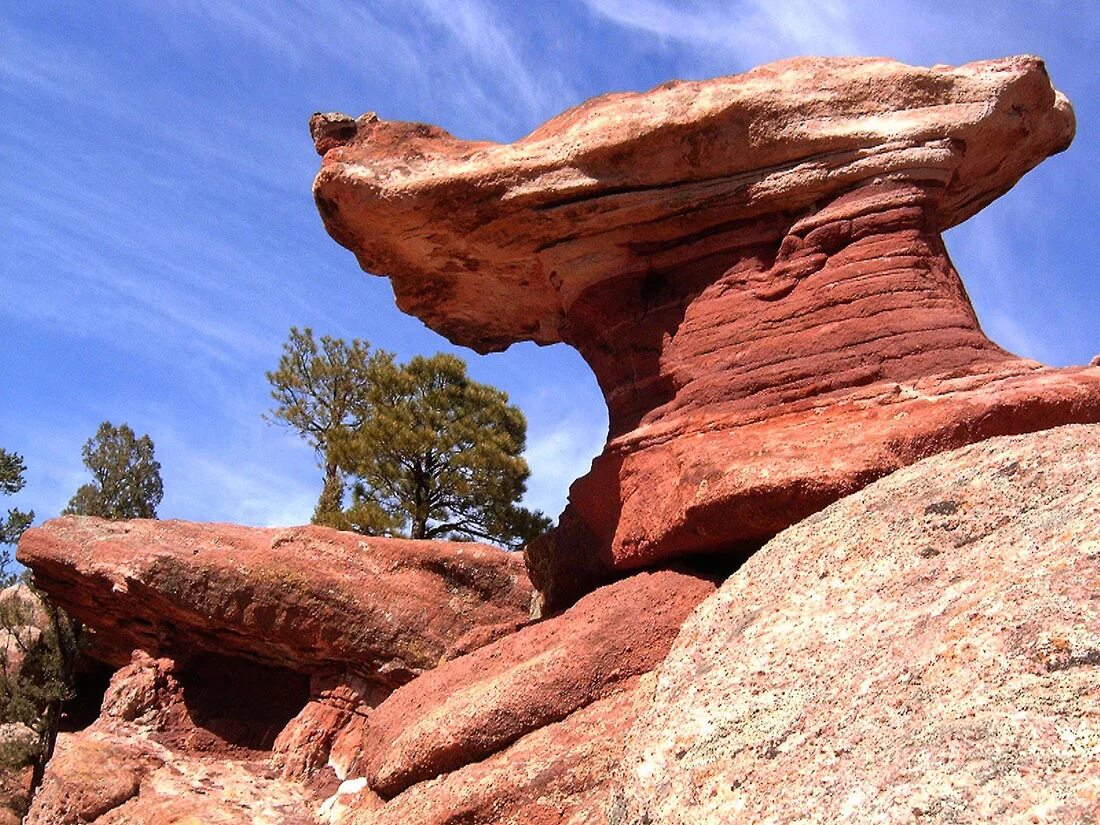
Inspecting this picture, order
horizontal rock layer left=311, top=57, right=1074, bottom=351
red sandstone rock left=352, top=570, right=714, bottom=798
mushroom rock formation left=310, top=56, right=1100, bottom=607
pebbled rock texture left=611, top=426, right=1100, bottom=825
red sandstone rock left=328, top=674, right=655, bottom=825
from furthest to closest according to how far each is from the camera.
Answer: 1. horizontal rock layer left=311, top=57, right=1074, bottom=351
2. mushroom rock formation left=310, top=56, right=1100, bottom=607
3. red sandstone rock left=352, top=570, right=714, bottom=798
4. red sandstone rock left=328, top=674, right=655, bottom=825
5. pebbled rock texture left=611, top=426, right=1100, bottom=825

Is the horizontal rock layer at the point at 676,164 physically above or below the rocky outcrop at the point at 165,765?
above

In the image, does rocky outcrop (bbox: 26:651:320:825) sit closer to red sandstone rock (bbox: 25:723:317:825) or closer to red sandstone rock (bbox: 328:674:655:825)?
red sandstone rock (bbox: 25:723:317:825)

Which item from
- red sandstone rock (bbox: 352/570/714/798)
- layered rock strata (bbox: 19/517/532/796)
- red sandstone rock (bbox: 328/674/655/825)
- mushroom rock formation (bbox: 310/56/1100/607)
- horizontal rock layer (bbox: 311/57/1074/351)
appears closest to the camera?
red sandstone rock (bbox: 328/674/655/825)

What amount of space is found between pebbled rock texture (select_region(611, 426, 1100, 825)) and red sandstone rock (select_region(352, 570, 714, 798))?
41.4 inches

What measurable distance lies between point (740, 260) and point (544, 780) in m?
4.28

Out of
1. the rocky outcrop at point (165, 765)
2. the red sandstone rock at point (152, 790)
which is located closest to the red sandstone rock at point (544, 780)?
the red sandstone rock at point (152, 790)

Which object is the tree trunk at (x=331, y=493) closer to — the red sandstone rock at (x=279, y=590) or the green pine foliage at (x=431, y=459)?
the green pine foliage at (x=431, y=459)

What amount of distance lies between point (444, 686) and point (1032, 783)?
484 cm

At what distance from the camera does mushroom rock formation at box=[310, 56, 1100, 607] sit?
681 cm

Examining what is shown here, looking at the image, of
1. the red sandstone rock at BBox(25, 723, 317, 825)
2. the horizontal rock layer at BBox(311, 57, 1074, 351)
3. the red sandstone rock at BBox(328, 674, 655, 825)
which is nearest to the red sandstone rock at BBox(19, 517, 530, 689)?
the red sandstone rock at BBox(25, 723, 317, 825)

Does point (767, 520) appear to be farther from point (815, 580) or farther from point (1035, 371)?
point (1035, 371)

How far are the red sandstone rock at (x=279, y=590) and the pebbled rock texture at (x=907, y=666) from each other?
191 inches

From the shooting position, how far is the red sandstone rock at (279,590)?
969cm

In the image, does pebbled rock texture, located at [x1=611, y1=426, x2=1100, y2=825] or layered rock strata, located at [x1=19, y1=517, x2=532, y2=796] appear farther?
layered rock strata, located at [x1=19, y1=517, x2=532, y2=796]
